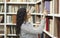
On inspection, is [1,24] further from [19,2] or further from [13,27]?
[19,2]

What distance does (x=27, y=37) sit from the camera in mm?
2246

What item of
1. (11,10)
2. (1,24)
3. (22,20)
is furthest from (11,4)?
(22,20)

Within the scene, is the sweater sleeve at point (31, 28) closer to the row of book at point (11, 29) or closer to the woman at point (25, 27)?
the woman at point (25, 27)

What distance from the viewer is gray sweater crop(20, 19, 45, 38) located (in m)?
2.15

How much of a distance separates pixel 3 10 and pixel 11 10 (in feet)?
0.67

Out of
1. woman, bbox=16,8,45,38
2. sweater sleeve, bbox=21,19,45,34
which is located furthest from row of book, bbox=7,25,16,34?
sweater sleeve, bbox=21,19,45,34

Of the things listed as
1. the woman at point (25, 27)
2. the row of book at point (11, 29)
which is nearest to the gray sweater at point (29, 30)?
the woman at point (25, 27)

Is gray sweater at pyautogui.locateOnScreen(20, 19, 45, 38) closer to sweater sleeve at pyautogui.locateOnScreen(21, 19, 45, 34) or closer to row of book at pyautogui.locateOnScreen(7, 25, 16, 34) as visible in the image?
sweater sleeve at pyautogui.locateOnScreen(21, 19, 45, 34)

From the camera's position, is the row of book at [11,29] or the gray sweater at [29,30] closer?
the gray sweater at [29,30]

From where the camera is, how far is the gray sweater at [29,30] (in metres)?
2.15

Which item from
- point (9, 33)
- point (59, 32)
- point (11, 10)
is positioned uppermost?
point (11, 10)

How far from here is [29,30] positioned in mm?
2146

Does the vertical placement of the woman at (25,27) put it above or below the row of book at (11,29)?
above

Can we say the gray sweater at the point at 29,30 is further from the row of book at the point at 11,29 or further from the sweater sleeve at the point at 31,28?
the row of book at the point at 11,29
